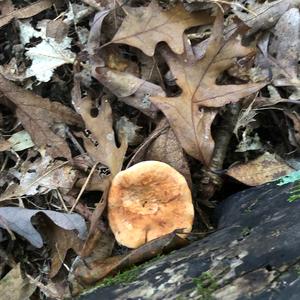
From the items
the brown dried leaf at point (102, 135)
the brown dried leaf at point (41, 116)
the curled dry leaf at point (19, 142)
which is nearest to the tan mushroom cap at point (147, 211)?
the brown dried leaf at point (102, 135)

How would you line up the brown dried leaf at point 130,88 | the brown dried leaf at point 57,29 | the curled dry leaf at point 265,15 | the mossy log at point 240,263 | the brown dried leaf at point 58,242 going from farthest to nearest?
the brown dried leaf at point 57,29 → the curled dry leaf at point 265,15 → the brown dried leaf at point 130,88 → the brown dried leaf at point 58,242 → the mossy log at point 240,263

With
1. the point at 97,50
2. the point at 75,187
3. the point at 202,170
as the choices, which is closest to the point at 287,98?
the point at 202,170

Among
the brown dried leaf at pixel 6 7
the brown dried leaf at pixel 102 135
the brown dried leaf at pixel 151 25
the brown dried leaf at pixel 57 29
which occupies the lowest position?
the brown dried leaf at pixel 102 135

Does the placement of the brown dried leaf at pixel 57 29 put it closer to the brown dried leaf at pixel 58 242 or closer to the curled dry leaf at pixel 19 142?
the curled dry leaf at pixel 19 142

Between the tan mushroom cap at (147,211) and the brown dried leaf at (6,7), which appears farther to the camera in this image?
the brown dried leaf at (6,7)

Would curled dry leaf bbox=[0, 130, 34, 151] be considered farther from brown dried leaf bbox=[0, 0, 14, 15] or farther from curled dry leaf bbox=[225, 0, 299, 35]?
curled dry leaf bbox=[225, 0, 299, 35]

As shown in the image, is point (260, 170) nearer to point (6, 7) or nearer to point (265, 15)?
point (265, 15)

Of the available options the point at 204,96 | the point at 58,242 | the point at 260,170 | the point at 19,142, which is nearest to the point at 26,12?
the point at 19,142

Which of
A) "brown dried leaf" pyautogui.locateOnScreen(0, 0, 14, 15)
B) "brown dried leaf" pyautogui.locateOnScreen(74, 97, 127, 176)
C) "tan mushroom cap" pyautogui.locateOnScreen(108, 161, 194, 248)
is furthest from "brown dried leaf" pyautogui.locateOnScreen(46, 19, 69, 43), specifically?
"tan mushroom cap" pyautogui.locateOnScreen(108, 161, 194, 248)

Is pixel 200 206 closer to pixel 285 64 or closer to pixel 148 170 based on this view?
pixel 148 170
